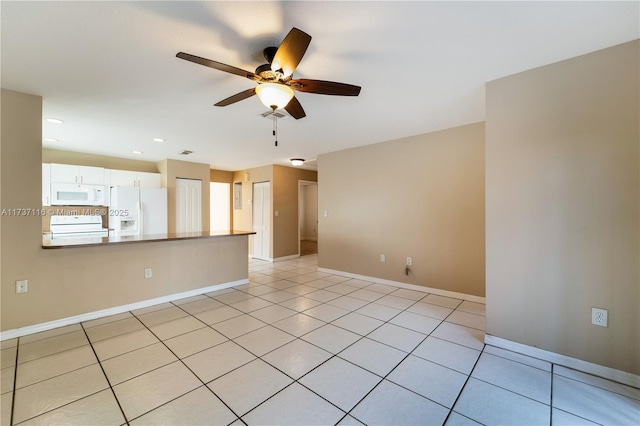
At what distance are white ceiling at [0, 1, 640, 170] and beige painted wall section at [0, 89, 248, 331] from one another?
19.6 inches

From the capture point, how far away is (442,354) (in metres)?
2.25

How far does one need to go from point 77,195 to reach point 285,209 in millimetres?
4068

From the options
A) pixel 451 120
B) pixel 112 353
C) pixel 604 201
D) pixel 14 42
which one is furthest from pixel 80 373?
pixel 451 120

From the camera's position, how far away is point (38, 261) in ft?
8.83

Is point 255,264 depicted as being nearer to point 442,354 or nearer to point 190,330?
point 190,330

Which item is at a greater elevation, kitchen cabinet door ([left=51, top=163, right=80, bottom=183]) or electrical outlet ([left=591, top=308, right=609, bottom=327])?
kitchen cabinet door ([left=51, top=163, right=80, bottom=183])

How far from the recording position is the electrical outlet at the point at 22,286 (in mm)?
2586

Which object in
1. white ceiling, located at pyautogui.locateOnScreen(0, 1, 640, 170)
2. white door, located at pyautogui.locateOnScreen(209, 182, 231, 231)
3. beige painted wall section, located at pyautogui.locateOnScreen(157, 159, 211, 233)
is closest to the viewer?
white ceiling, located at pyautogui.locateOnScreen(0, 1, 640, 170)

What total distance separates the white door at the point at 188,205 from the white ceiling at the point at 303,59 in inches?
104

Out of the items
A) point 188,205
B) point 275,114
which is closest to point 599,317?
point 275,114

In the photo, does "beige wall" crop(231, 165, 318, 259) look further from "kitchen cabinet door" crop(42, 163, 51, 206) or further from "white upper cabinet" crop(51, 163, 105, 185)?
"kitchen cabinet door" crop(42, 163, 51, 206)

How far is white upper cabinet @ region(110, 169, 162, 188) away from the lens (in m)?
5.14

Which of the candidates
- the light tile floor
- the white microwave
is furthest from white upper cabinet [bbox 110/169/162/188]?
the light tile floor

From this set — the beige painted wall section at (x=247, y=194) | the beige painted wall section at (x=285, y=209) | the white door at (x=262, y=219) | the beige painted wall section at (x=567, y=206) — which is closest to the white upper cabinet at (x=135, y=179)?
the beige painted wall section at (x=247, y=194)
